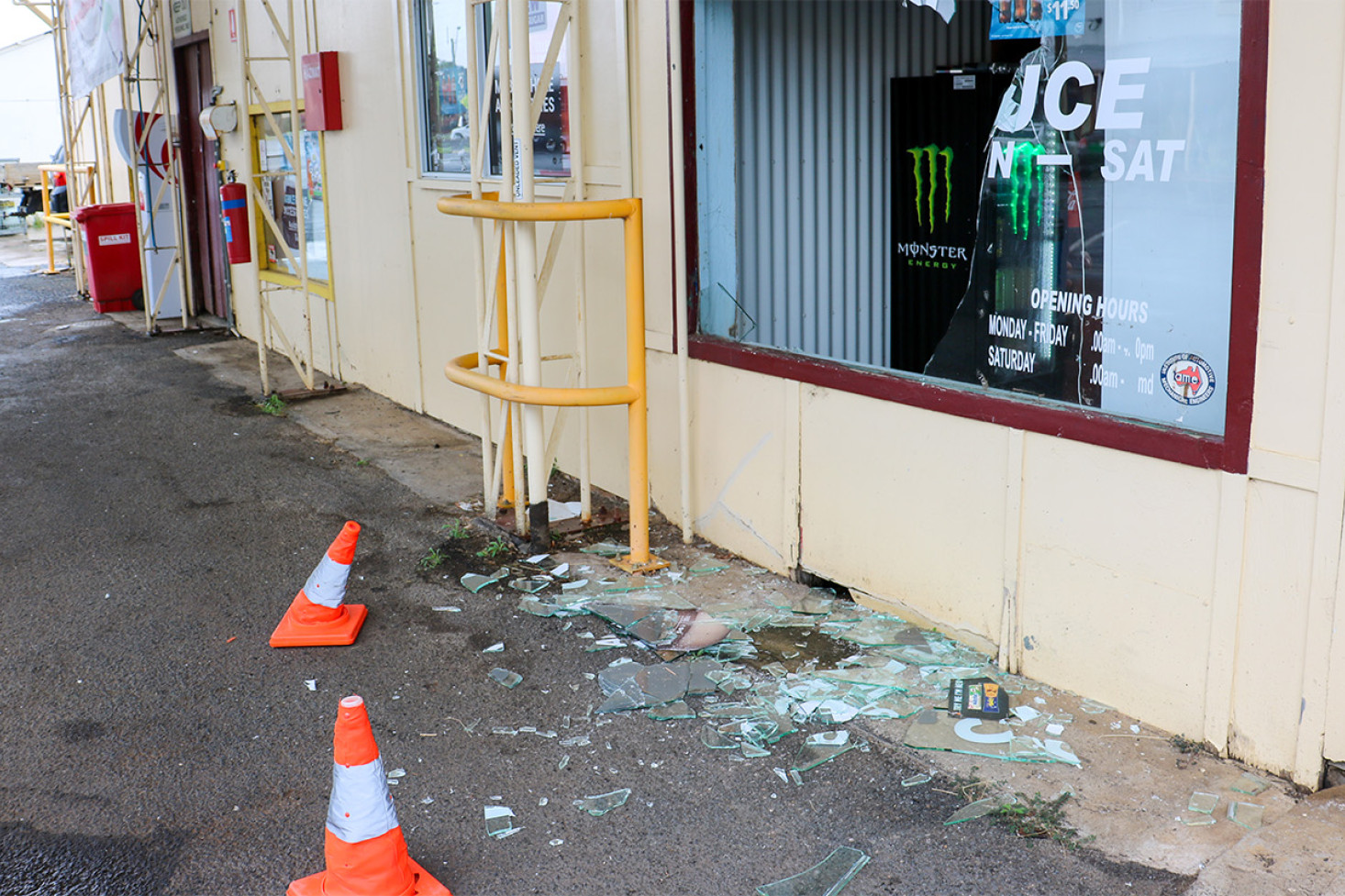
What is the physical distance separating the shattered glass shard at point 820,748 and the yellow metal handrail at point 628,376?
172cm

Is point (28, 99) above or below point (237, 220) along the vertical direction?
above

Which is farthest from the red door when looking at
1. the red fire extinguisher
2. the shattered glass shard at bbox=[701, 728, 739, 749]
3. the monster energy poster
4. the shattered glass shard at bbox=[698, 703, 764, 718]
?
the shattered glass shard at bbox=[701, 728, 739, 749]

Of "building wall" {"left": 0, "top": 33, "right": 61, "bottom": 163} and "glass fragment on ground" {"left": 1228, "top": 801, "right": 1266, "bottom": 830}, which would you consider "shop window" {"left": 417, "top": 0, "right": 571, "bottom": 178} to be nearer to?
"glass fragment on ground" {"left": 1228, "top": 801, "right": 1266, "bottom": 830}

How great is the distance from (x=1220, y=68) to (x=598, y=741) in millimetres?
2841

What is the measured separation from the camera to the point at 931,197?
19.2 ft

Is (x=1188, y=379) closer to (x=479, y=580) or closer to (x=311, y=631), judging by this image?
(x=479, y=580)

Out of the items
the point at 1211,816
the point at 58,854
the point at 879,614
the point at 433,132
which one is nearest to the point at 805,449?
the point at 879,614

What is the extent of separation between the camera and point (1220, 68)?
3633 mm

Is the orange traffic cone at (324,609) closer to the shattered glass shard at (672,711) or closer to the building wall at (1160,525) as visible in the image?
the shattered glass shard at (672,711)

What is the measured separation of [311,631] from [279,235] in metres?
5.42

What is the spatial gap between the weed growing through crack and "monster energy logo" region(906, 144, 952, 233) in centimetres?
273

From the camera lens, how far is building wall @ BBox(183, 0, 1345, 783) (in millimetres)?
3414

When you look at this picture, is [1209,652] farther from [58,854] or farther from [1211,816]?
[58,854]

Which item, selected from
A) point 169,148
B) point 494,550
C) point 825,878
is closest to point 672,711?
point 825,878
